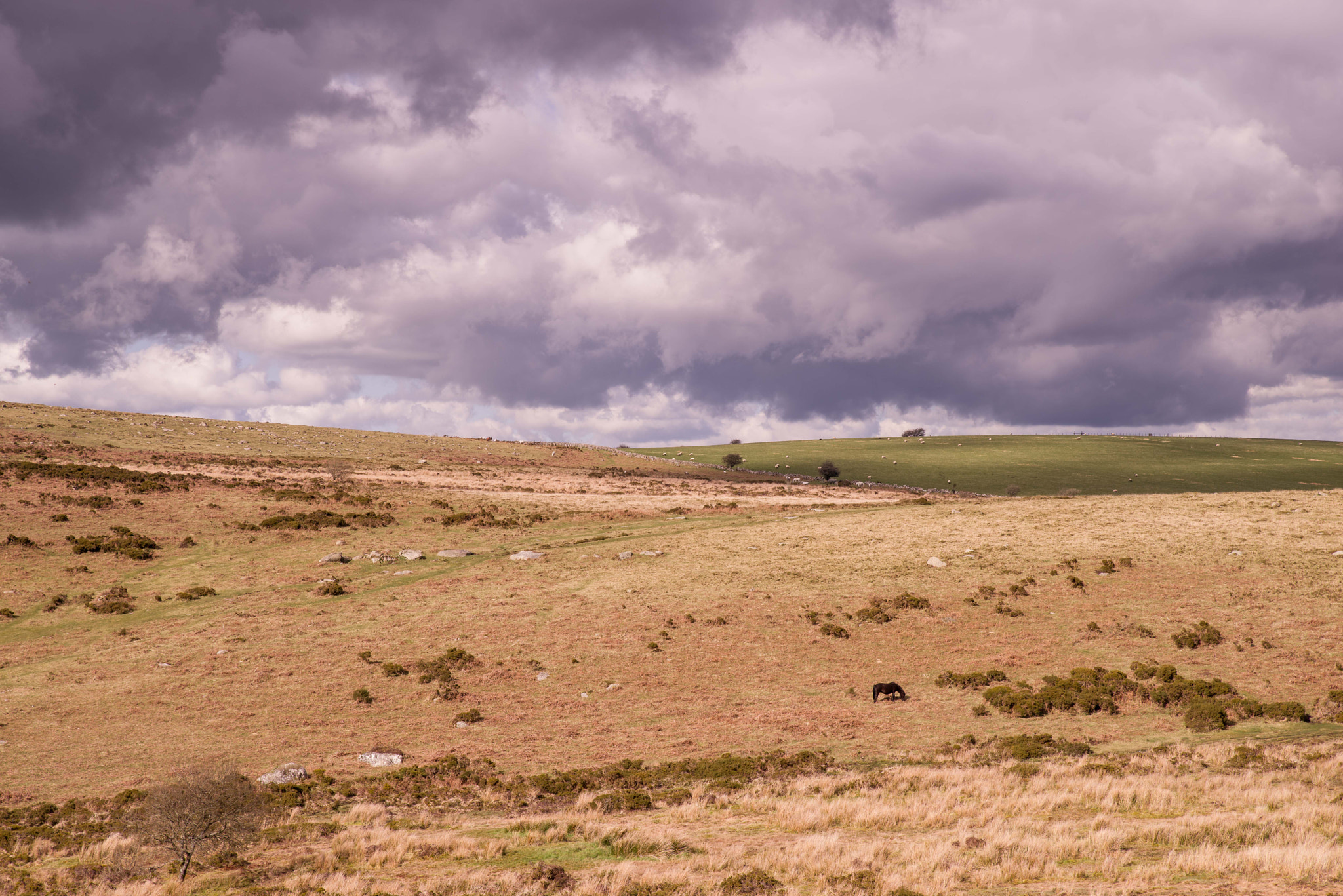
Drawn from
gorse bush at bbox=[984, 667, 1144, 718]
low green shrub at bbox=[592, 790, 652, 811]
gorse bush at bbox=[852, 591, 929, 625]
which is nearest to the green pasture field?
gorse bush at bbox=[852, 591, 929, 625]

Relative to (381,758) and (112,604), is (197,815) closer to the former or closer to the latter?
(381,758)

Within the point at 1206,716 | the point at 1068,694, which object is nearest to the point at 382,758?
the point at 1068,694

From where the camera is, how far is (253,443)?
103938mm

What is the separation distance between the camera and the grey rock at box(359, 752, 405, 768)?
25391mm

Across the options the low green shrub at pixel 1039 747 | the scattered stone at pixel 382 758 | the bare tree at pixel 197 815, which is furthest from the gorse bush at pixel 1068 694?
the bare tree at pixel 197 815

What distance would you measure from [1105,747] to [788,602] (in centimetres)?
1959

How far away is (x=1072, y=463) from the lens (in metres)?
143

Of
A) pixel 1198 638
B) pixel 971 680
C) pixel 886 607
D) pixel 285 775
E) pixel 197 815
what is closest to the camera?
pixel 197 815

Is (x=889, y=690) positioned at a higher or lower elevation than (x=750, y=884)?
lower

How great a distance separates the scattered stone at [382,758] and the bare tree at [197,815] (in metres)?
6.91

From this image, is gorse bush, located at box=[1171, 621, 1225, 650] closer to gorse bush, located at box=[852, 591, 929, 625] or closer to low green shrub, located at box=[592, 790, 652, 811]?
gorse bush, located at box=[852, 591, 929, 625]

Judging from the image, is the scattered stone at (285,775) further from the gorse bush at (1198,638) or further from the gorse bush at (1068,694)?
the gorse bush at (1198,638)

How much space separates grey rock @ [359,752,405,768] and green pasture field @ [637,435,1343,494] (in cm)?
10796

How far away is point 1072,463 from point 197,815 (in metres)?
155
